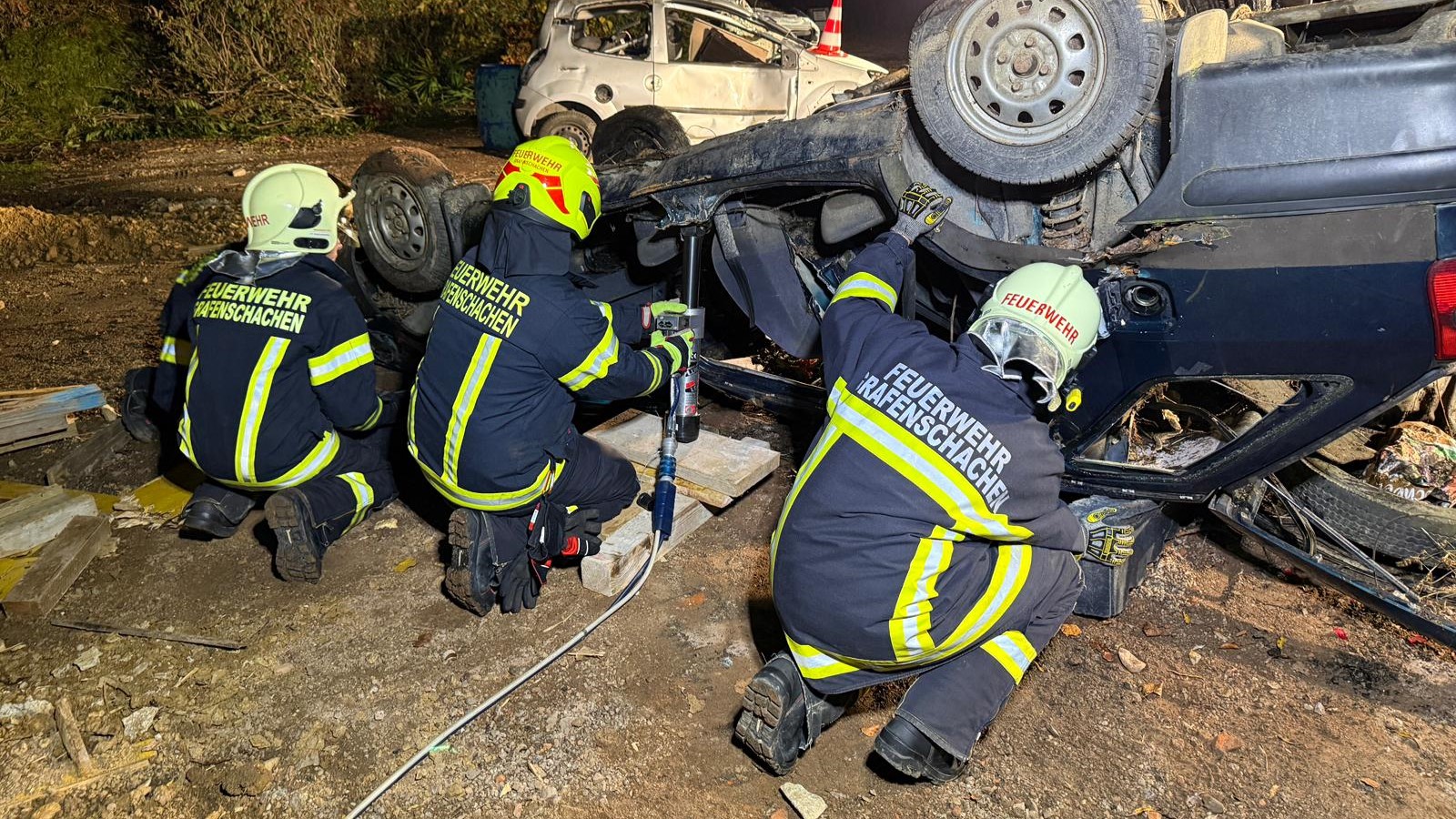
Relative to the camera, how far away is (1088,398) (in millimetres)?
2914

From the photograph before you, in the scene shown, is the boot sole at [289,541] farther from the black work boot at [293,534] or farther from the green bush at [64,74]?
the green bush at [64,74]

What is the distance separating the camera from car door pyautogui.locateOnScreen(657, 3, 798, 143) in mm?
8984

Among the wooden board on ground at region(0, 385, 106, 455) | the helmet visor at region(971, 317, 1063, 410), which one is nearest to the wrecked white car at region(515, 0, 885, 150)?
the wooden board on ground at region(0, 385, 106, 455)

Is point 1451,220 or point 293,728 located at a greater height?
point 1451,220

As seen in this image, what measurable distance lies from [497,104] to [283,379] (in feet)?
25.2

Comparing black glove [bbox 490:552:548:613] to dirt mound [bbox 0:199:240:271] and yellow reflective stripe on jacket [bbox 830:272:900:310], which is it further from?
dirt mound [bbox 0:199:240:271]

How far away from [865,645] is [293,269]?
255cm

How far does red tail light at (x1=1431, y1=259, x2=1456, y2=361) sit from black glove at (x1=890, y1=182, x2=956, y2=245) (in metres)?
1.25

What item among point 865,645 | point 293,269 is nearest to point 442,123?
point 293,269

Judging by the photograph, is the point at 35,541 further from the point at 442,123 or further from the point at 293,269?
the point at 442,123

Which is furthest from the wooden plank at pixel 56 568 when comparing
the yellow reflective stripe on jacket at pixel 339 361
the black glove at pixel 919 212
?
the black glove at pixel 919 212

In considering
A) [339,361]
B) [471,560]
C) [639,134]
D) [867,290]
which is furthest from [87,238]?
[867,290]

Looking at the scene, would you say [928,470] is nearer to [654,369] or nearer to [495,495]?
[654,369]

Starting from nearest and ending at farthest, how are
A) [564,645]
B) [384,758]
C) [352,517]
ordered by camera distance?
[384,758], [564,645], [352,517]
